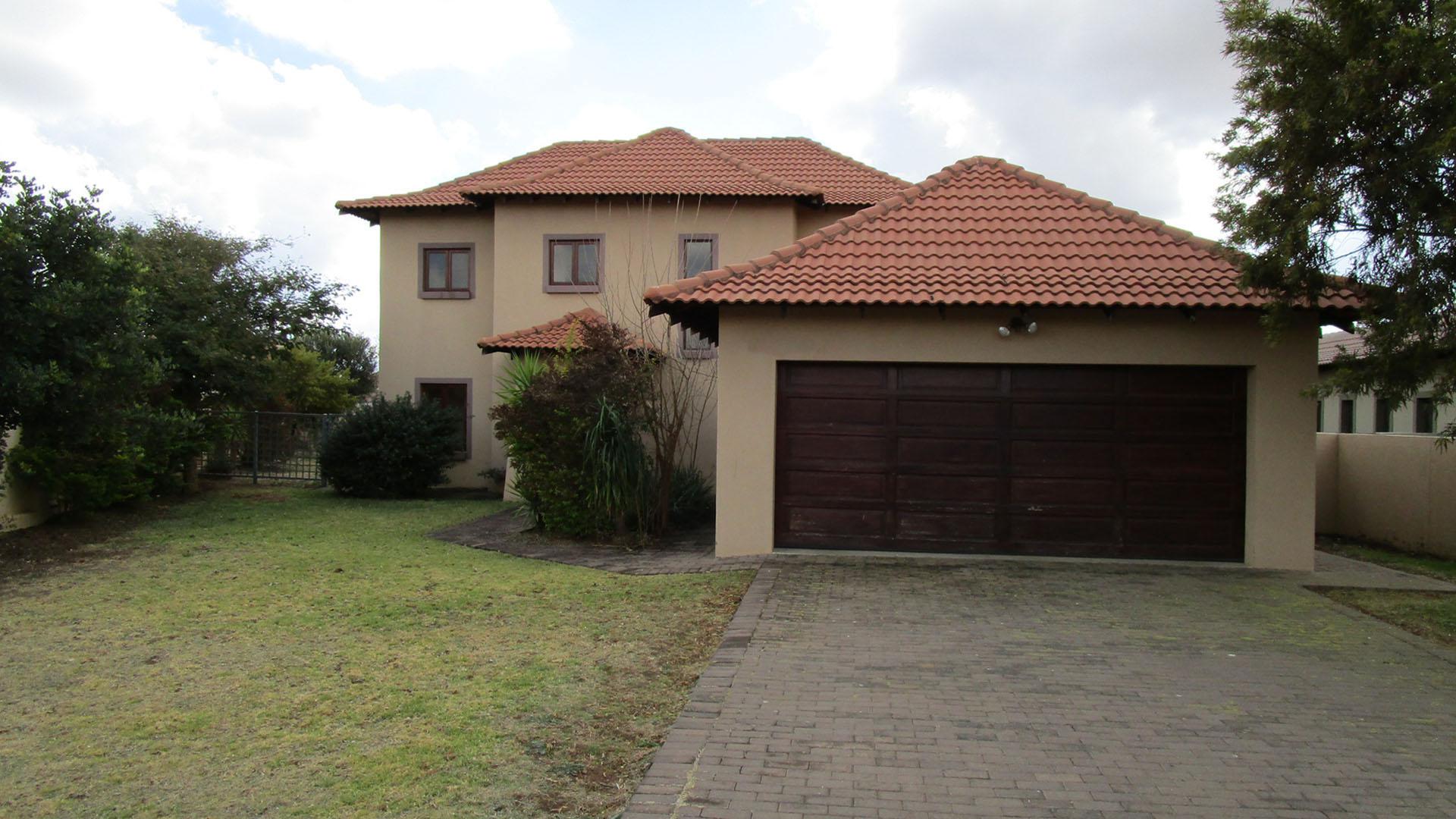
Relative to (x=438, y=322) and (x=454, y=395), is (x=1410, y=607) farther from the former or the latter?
(x=438, y=322)

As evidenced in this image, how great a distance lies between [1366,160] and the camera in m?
8.74

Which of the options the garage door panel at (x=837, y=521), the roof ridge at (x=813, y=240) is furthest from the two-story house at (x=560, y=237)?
the garage door panel at (x=837, y=521)

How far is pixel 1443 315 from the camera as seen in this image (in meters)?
8.58

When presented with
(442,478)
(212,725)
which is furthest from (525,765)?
(442,478)

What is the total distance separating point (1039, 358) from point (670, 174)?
34.9 ft

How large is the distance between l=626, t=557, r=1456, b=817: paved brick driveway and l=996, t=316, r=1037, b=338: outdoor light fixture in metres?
3.29

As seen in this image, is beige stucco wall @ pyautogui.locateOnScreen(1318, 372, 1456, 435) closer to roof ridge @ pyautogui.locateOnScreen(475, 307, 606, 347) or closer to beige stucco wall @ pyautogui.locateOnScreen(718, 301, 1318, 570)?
beige stucco wall @ pyautogui.locateOnScreen(718, 301, 1318, 570)

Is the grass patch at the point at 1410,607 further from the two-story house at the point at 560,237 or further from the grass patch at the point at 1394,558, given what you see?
the two-story house at the point at 560,237

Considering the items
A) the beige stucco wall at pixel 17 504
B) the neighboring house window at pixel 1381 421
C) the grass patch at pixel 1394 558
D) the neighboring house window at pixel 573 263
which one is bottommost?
the grass patch at pixel 1394 558

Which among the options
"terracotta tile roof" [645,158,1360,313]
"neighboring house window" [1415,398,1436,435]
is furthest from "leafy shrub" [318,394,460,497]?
"neighboring house window" [1415,398,1436,435]

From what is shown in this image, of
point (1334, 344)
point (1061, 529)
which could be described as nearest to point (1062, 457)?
point (1061, 529)

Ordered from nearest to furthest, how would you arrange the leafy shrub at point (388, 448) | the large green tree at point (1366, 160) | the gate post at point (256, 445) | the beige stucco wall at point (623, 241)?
the large green tree at point (1366, 160) < the leafy shrub at point (388, 448) < the beige stucco wall at point (623, 241) < the gate post at point (256, 445)

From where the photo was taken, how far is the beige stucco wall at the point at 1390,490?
14.9m

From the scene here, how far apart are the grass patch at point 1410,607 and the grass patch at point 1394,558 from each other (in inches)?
70.0
